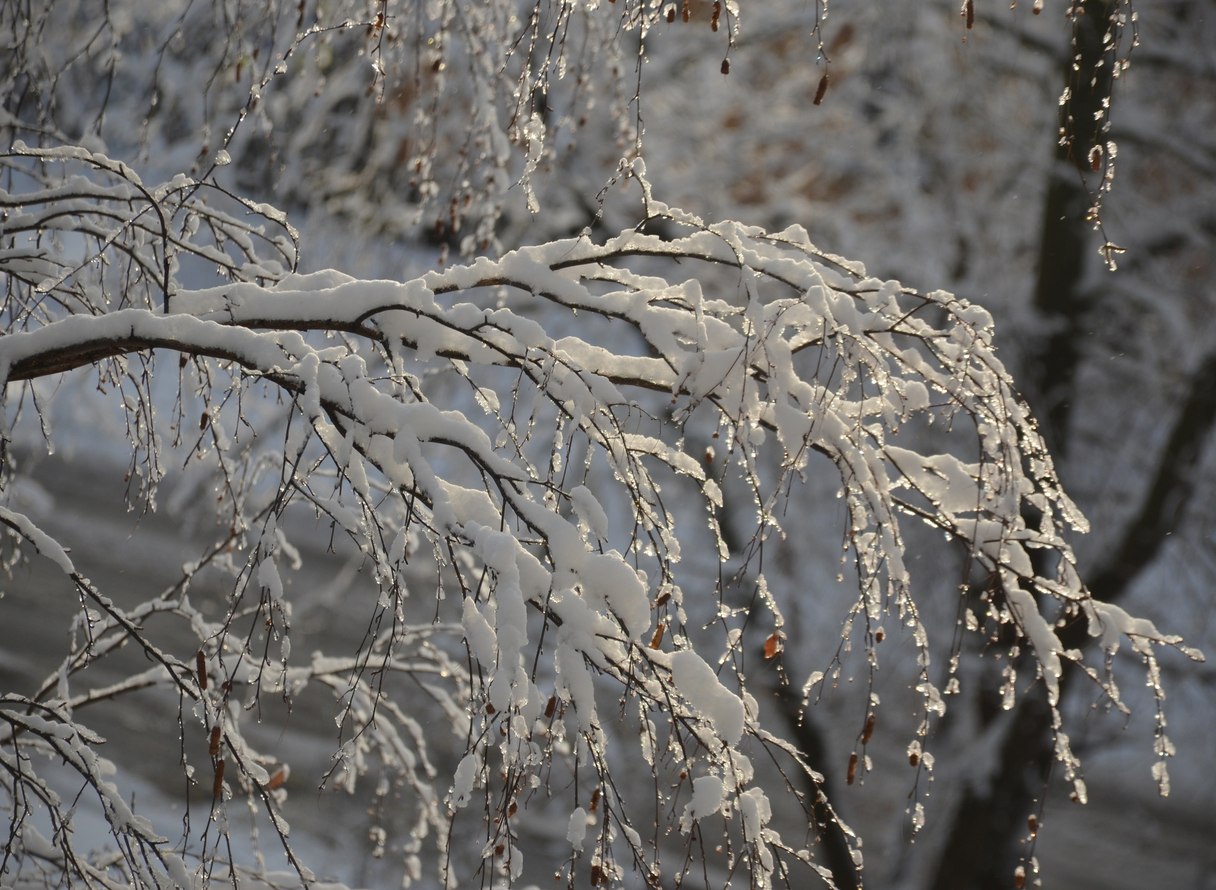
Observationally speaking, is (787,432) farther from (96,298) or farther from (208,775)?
(208,775)

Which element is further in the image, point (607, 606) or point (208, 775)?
point (208, 775)

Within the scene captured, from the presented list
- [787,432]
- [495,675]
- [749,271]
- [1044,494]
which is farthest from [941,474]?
[495,675]

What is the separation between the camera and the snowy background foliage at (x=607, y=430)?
176 cm

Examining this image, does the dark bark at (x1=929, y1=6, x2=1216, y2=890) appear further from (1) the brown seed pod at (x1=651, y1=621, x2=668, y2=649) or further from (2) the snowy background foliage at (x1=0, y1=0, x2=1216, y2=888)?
(1) the brown seed pod at (x1=651, y1=621, x2=668, y2=649)

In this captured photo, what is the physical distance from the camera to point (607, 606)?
165 cm

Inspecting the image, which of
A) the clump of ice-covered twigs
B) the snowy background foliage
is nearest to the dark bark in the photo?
the snowy background foliage

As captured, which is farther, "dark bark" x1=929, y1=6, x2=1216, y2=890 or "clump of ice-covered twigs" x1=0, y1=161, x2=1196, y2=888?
"dark bark" x1=929, y1=6, x2=1216, y2=890

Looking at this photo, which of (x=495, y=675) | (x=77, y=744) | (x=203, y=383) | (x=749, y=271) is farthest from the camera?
(x=203, y=383)

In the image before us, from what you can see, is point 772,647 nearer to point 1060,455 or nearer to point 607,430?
point 607,430

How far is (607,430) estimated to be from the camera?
1840 mm

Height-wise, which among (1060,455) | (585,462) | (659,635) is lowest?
(659,635)

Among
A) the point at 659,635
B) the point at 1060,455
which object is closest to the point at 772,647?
the point at 659,635

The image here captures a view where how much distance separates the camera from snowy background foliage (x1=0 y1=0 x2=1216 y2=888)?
176 cm

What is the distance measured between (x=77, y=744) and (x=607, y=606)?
38.3 inches
